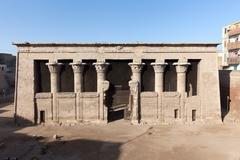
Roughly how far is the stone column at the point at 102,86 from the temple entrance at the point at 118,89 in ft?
3.74

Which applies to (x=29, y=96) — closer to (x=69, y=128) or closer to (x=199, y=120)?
(x=69, y=128)

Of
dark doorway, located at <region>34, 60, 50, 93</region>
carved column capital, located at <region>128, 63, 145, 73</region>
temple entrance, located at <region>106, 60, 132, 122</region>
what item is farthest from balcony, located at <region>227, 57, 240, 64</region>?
dark doorway, located at <region>34, 60, 50, 93</region>

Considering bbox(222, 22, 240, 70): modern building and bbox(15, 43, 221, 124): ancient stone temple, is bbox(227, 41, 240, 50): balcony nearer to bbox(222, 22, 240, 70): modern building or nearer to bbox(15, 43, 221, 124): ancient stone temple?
bbox(222, 22, 240, 70): modern building

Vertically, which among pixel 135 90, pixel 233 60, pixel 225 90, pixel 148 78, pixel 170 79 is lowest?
pixel 225 90

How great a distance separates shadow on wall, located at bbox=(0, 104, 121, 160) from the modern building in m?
36.7

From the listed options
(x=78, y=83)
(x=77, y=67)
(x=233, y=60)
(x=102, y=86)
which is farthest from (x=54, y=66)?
(x=233, y=60)

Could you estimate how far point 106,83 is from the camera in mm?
23047

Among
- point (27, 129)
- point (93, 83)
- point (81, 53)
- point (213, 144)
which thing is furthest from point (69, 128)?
point (213, 144)

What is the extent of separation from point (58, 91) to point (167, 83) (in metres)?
10.4

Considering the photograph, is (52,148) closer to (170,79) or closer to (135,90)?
(135,90)

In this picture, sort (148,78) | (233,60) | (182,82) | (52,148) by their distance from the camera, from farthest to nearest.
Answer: (233,60), (148,78), (182,82), (52,148)

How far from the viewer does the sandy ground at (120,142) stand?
1573cm

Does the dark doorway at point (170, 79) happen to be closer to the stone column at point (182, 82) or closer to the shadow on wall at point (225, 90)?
the stone column at point (182, 82)

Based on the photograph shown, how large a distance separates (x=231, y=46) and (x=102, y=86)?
118 feet
